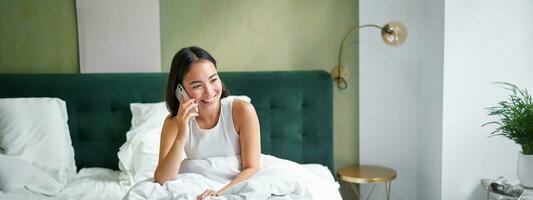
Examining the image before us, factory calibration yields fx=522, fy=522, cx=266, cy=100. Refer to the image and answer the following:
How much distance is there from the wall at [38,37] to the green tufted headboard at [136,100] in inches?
5.8

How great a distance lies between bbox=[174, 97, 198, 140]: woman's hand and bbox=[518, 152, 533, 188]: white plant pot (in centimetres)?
161

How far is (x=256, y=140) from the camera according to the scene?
7.13 feet

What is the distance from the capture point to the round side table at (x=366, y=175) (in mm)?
3020

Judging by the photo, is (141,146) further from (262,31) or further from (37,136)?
(262,31)

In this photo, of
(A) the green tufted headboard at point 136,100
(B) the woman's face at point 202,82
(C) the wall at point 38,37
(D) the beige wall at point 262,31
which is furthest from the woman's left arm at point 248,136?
(C) the wall at point 38,37

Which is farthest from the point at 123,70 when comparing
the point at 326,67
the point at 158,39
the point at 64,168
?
the point at 326,67

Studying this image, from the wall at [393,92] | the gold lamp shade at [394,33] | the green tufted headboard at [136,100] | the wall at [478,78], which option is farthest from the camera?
the wall at [393,92]

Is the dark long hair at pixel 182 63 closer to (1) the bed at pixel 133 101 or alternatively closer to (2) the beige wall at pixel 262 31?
(1) the bed at pixel 133 101

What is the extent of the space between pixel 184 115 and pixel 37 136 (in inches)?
52.0

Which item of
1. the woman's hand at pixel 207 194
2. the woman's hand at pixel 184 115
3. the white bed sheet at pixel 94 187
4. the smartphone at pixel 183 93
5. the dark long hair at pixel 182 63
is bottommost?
the white bed sheet at pixel 94 187

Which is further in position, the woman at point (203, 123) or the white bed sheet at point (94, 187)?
the white bed sheet at point (94, 187)

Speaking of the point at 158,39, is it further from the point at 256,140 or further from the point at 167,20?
the point at 256,140

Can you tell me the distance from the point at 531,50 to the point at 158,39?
2186 millimetres

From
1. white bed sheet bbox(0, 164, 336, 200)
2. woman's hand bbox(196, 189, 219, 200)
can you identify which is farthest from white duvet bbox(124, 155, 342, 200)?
white bed sheet bbox(0, 164, 336, 200)
